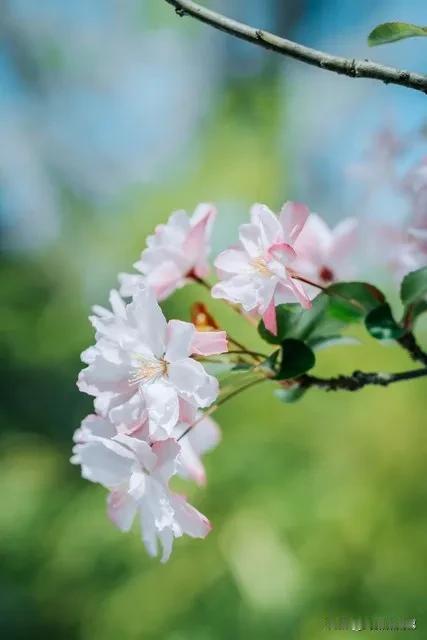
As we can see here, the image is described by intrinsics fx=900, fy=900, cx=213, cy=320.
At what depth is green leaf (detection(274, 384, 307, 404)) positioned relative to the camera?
Answer: 1.78 ft

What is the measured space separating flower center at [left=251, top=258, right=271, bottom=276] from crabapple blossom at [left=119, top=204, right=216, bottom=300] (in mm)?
91

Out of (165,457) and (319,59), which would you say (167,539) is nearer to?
(165,457)

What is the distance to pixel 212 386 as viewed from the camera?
42 cm

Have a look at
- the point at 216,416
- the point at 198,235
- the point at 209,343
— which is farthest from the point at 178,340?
the point at 216,416

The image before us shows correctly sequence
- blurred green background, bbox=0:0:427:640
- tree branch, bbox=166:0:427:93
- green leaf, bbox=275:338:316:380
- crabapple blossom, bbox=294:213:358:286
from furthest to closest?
1. blurred green background, bbox=0:0:427:640
2. crabapple blossom, bbox=294:213:358:286
3. green leaf, bbox=275:338:316:380
4. tree branch, bbox=166:0:427:93

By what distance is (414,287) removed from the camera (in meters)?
0.53

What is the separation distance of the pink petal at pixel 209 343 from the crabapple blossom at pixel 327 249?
17 cm

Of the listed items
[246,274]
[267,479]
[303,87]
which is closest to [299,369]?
[246,274]

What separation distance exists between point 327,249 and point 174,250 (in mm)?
127

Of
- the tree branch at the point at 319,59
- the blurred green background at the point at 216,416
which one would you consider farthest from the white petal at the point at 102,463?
the blurred green background at the point at 216,416

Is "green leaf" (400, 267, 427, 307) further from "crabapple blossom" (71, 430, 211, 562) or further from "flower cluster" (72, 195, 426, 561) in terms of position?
"crabapple blossom" (71, 430, 211, 562)

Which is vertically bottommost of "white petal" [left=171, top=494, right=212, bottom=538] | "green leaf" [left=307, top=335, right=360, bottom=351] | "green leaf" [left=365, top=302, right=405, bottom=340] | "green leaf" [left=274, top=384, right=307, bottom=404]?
"white petal" [left=171, top=494, right=212, bottom=538]

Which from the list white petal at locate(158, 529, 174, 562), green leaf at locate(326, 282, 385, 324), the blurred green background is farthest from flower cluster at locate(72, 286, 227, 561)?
the blurred green background

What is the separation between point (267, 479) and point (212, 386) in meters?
2.59
